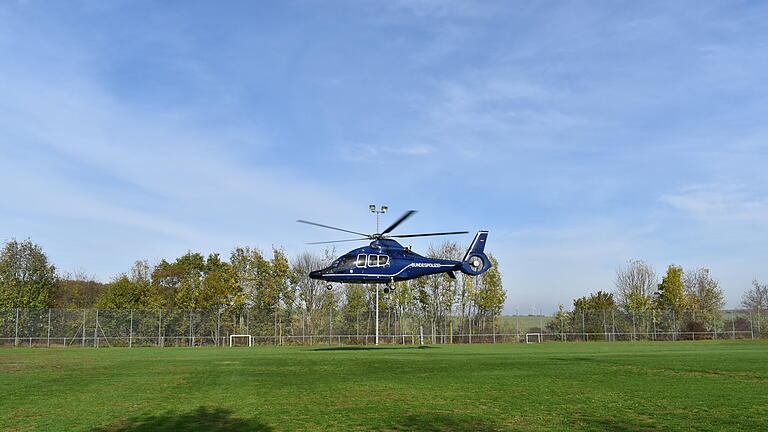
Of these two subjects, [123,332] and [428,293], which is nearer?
[123,332]

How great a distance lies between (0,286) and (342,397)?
62565 millimetres

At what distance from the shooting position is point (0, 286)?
60.9 metres

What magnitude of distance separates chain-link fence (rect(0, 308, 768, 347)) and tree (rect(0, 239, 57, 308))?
37.4 feet

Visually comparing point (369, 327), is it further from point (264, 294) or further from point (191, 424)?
point (191, 424)

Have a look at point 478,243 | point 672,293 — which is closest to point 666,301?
point 672,293

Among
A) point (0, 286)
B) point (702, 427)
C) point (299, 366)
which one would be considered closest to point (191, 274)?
point (0, 286)

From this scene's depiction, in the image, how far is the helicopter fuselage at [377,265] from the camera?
32750 millimetres

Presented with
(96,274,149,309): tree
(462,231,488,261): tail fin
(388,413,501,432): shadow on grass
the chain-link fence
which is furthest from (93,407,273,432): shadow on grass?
(96,274,149,309): tree

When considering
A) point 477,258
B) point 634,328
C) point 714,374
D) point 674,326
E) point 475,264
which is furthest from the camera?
point 634,328

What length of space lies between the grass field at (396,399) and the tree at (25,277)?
162 ft

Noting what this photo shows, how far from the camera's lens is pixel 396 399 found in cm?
1242

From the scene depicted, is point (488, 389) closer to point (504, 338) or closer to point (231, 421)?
point (231, 421)

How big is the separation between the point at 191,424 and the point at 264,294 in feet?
192

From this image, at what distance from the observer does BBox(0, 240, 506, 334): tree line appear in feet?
207
